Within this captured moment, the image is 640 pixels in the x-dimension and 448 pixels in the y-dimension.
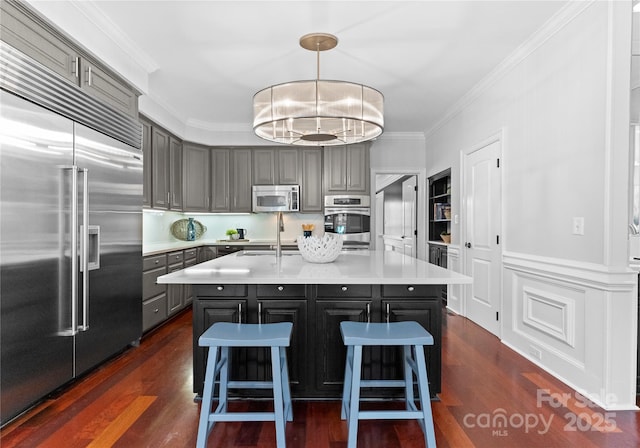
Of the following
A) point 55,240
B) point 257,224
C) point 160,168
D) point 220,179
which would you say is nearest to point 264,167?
point 220,179

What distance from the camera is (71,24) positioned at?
2.54 m

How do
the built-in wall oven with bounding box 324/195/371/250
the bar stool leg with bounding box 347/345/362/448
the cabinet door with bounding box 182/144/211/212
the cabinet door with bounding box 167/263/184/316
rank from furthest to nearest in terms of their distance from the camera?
the built-in wall oven with bounding box 324/195/371/250 < the cabinet door with bounding box 182/144/211/212 < the cabinet door with bounding box 167/263/184/316 < the bar stool leg with bounding box 347/345/362/448

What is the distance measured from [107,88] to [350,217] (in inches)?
139

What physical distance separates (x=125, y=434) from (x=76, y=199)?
144 cm

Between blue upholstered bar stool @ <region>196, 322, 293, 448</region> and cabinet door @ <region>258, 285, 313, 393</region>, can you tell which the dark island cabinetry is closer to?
cabinet door @ <region>258, 285, 313, 393</region>

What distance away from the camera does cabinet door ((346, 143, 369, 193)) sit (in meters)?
5.77

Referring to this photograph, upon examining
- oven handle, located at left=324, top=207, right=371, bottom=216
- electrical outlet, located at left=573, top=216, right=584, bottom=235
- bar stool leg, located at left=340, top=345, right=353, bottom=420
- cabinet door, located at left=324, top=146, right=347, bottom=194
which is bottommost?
bar stool leg, located at left=340, top=345, right=353, bottom=420

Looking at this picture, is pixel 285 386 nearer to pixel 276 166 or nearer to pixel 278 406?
pixel 278 406

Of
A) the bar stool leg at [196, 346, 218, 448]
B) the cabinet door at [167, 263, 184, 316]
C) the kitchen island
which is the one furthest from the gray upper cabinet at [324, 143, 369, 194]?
the bar stool leg at [196, 346, 218, 448]

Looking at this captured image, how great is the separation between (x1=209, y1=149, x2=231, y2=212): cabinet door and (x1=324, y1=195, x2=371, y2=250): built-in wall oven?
4.94 feet

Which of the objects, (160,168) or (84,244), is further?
(160,168)

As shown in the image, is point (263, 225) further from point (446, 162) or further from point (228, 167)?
point (446, 162)

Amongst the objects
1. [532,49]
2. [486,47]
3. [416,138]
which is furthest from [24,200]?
[416,138]

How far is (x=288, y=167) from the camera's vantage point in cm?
585
